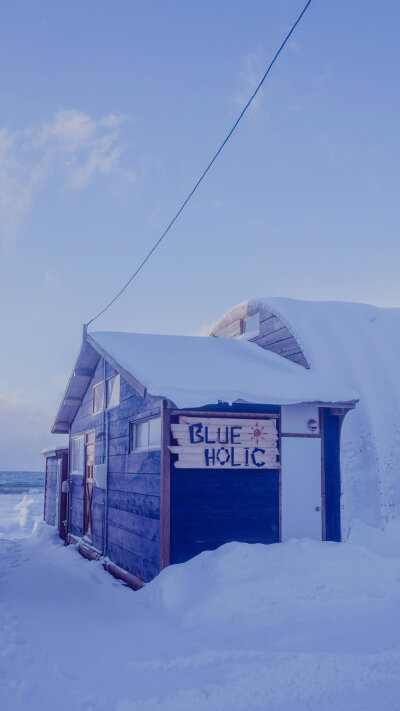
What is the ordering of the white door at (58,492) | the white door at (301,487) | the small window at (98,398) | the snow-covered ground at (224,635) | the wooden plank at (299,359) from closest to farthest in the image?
1. the snow-covered ground at (224,635)
2. the white door at (301,487)
3. the wooden plank at (299,359)
4. the small window at (98,398)
5. the white door at (58,492)

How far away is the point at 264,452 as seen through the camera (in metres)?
9.78

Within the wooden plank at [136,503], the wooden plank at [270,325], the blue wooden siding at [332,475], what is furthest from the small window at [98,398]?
the blue wooden siding at [332,475]

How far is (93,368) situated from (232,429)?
249 inches

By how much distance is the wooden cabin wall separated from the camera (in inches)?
376

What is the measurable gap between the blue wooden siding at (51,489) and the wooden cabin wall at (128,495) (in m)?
6.42

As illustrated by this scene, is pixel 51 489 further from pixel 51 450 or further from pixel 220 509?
pixel 220 509

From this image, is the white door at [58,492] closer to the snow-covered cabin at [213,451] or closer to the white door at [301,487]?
the snow-covered cabin at [213,451]

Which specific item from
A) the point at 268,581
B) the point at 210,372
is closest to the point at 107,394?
the point at 210,372

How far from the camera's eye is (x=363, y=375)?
12250mm

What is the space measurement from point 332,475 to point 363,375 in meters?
2.73

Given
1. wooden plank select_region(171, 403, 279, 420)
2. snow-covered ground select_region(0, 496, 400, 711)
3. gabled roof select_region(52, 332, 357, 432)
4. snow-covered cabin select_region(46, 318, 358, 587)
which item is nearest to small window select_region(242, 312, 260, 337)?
gabled roof select_region(52, 332, 357, 432)

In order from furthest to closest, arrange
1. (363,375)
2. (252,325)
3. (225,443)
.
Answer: (252,325)
(363,375)
(225,443)

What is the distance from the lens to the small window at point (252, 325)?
1367 centimetres

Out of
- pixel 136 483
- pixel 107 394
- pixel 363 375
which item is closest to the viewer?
pixel 136 483
